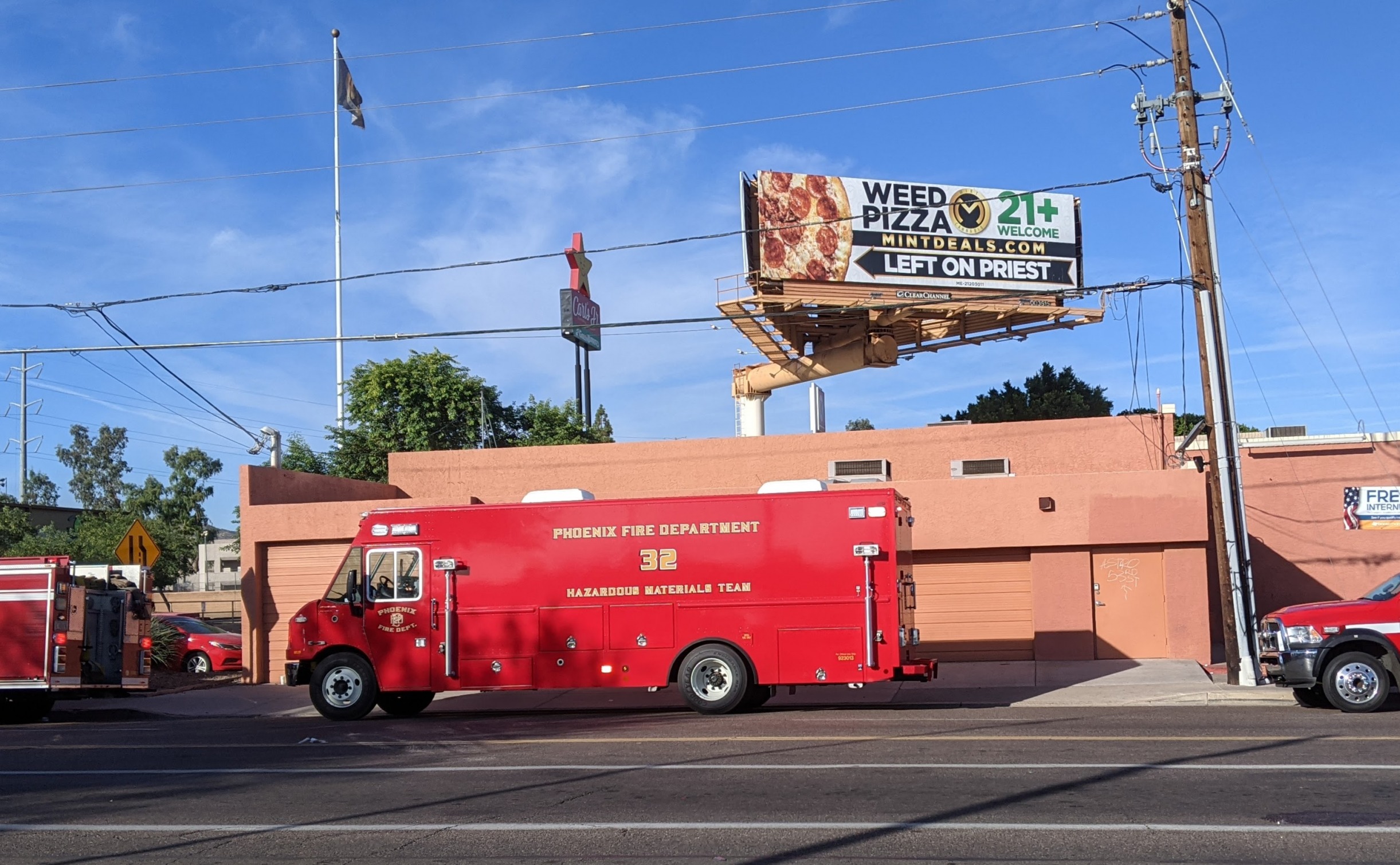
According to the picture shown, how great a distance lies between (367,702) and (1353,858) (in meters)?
12.9

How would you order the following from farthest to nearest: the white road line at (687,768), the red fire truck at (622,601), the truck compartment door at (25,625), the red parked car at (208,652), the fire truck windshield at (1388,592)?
1. the red parked car at (208,652)
2. the truck compartment door at (25,625)
3. the red fire truck at (622,601)
4. the fire truck windshield at (1388,592)
5. the white road line at (687,768)

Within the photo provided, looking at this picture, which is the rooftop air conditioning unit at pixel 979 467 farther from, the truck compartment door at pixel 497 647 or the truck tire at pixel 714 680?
the truck compartment door at pixel 497 647

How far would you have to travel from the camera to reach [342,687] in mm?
17141

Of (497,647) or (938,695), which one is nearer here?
(497,647)

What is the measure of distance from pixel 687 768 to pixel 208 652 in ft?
60.2

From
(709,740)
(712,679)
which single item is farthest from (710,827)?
(712,679)

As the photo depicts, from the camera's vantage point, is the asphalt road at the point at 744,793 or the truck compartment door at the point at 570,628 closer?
the asphalt road at the point at 744,793

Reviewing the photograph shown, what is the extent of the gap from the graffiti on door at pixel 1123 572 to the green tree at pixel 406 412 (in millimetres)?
23479

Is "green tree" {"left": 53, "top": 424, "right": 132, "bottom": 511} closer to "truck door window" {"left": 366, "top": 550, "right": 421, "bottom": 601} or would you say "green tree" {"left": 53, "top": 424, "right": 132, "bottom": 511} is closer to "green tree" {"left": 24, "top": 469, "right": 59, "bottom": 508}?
"green tree" {"left": 24, "top": 469, "right": 59, "bottom": 508}

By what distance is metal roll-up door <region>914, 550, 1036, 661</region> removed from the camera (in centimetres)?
2216

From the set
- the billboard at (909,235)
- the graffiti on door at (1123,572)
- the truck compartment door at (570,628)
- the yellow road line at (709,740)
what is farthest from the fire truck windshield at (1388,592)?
the billboard at (909,235)

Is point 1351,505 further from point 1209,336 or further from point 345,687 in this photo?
point 345,687

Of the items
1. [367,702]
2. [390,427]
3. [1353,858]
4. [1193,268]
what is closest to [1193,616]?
[1193,268]

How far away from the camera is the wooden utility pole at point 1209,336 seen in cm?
1805
